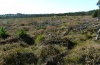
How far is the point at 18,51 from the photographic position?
16.1 meters

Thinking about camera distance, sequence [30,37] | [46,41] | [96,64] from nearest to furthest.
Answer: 1. [96,64]
2. [46,41]
3. [30,37]

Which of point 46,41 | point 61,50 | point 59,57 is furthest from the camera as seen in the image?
point 46,41

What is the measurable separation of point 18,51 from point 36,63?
1.87 metres

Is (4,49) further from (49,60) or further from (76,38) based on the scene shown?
(76,38)

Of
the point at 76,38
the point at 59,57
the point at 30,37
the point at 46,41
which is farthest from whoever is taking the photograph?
the point at 30,37

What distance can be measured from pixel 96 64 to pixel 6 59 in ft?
18.1

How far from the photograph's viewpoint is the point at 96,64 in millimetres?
14109

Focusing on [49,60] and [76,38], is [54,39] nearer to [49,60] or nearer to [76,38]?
[76,38]

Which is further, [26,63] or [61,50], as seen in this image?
[61,50]

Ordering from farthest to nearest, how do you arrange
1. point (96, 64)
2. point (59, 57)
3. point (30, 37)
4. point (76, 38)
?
point (30, 37)
point (76, 38)
point (59, 57)
point (96, 64)

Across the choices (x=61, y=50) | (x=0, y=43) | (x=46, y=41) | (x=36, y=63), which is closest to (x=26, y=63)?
(x=36, y=63)

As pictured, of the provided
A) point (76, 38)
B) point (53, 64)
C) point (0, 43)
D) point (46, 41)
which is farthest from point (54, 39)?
point (53, 64)

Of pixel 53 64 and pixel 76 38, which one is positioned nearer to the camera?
pixel 53 64

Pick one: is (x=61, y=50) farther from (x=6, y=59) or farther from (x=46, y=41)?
(x=6, y=59)
